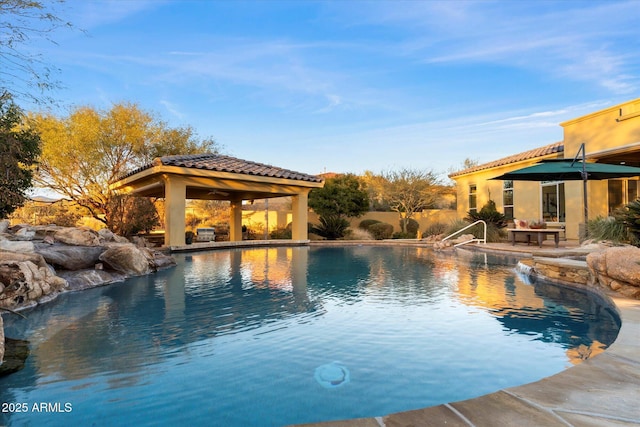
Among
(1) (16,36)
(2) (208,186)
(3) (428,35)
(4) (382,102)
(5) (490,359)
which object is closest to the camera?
(5) (490,359)

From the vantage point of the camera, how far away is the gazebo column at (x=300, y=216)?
1920 cm

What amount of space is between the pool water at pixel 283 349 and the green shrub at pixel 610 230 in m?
4.24

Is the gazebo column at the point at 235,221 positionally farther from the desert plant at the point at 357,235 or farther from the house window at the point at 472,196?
the house window at the point at 472,196

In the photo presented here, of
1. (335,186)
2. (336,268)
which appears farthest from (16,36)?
(335,186)

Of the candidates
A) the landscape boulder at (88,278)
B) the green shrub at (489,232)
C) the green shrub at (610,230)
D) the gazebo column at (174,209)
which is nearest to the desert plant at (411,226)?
the green shrub at (489,232)

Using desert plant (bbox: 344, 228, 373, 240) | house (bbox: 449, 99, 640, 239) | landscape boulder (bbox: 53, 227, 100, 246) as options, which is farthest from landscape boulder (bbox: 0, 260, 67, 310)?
desert plant (bbox: 344, 228, 373, 240)

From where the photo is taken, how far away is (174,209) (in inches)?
571

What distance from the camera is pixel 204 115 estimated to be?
2025 cm

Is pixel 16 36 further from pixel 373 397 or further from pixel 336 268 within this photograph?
pixel 336 268

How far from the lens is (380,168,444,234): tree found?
79.5 feet

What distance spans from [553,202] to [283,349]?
17074mm

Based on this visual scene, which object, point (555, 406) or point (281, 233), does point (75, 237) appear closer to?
point (555, 406)

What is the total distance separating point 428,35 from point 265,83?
7.49 meters

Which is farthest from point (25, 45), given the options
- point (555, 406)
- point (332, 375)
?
point (555, 406)
